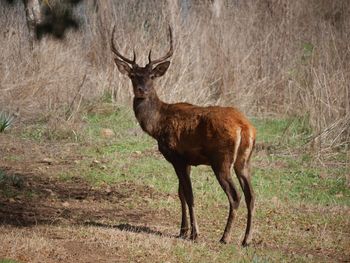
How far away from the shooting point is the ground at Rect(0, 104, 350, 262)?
699 centimetres

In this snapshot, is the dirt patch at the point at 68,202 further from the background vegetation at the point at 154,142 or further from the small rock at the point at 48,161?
the small rock at the point at 48,161

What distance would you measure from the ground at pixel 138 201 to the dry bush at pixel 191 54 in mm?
1405

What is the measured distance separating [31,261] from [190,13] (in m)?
10.6

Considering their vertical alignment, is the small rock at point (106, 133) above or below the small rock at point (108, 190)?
below

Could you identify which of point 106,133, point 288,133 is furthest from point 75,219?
point 288,133

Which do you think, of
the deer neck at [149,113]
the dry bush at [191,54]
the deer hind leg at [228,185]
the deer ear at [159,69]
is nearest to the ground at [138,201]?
the deer hind leg at [228,185]

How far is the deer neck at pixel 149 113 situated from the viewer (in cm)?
798

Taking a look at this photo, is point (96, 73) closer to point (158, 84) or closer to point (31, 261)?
point (158, 84)

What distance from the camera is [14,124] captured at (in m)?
14.0

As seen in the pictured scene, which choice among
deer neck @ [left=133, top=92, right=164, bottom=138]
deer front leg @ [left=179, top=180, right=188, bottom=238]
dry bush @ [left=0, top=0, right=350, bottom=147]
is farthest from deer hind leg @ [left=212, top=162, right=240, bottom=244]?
dry bush @ [left=0, top=0, right=350, bottom=147]

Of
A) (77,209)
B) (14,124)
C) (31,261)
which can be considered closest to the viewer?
(31,261)

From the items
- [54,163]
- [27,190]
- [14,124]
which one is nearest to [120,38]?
[14,124]

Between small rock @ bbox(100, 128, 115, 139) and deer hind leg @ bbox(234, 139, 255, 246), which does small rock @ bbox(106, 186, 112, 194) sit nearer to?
deer hind leg @ bbox(234, 139, 255, 246)

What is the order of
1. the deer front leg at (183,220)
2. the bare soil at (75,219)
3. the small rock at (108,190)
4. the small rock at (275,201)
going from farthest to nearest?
1. the small rock at (108,190)
2. the small rock at (275,201)
3. the deer front leg at (183,220)
4. the bare soil at (75,219)
